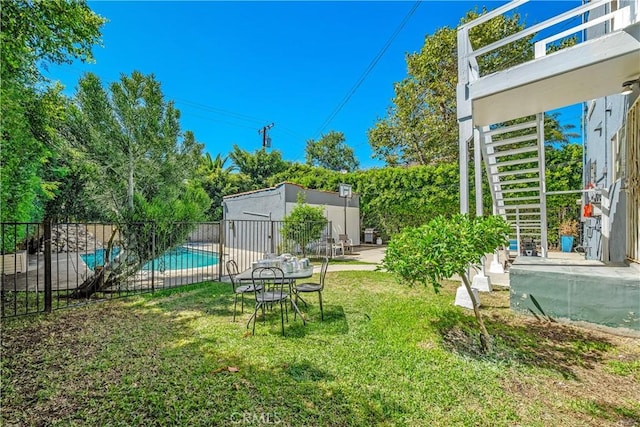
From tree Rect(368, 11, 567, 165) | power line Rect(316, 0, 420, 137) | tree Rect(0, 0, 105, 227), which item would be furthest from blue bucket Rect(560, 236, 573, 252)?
tree Rect(0, 0, 105, 227)

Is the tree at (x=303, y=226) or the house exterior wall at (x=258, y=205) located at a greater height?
the house exterior wall at (x=258, y=205)

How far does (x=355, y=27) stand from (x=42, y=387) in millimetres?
11180

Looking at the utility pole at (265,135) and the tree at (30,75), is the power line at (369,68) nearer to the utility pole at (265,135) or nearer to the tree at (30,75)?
the utility pole at (265,135)

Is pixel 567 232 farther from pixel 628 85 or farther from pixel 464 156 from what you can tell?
pixel 464 156

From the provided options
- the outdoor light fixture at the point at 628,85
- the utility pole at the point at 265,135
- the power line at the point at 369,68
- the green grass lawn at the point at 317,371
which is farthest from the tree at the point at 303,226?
the utility pole at the point at 265,135

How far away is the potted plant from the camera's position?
31.8 ft

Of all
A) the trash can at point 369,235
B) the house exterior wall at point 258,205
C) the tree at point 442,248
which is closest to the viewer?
the tree at point 442,248

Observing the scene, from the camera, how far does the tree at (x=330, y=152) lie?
92.9 feet

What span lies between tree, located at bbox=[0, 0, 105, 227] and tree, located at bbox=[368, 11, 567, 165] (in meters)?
13.4

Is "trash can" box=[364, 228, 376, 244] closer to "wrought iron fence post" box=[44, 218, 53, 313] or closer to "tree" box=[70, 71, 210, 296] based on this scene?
"tree" box=[70, 71, 210, 296]

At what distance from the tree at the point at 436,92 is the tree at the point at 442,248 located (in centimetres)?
1270

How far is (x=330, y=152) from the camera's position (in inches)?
1116

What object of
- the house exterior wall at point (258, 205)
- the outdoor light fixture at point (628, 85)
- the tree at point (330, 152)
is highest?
the tree at point (330, 152)

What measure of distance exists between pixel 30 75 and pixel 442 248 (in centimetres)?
685
